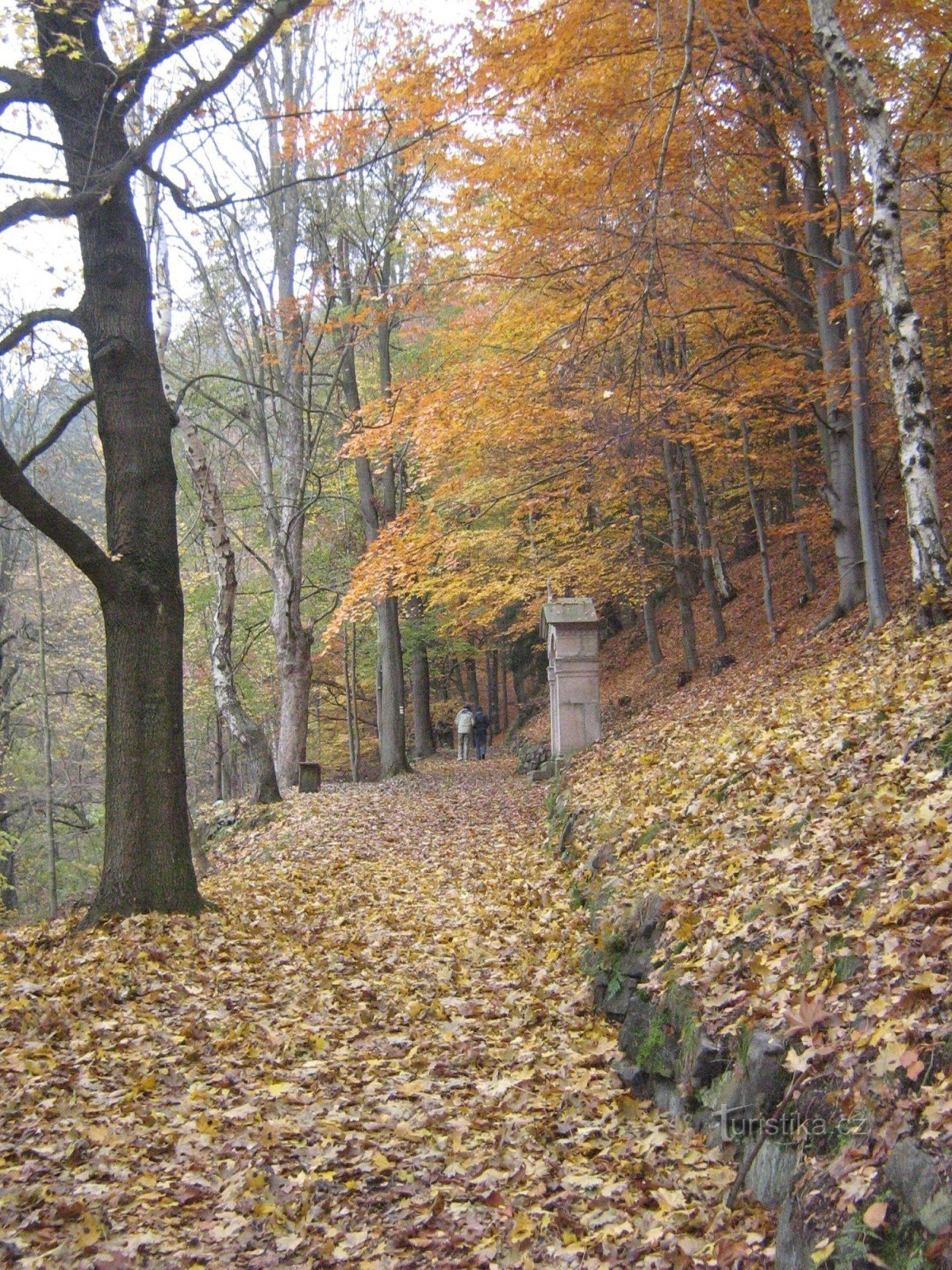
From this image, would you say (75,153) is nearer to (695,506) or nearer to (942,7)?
(942,7)

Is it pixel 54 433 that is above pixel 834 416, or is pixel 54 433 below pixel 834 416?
below

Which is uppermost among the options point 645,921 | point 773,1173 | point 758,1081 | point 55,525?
point 55,525

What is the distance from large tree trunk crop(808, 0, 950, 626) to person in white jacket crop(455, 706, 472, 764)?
1627cm

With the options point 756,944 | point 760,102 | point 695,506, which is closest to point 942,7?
point 760,102

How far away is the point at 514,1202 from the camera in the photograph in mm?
3547

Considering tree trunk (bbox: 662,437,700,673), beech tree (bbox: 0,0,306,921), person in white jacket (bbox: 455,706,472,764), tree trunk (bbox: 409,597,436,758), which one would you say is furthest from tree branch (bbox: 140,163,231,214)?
tree trunk (bbox: 409,597,436,758)

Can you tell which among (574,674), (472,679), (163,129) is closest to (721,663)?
(574,674)

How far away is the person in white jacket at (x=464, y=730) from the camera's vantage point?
77.6 feet

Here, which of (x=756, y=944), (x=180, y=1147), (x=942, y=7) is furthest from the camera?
(x=942, y=7)

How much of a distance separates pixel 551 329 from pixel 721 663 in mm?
6067

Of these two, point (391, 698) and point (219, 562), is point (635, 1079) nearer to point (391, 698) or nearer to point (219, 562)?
point (219, 562)

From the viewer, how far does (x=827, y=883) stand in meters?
4.24

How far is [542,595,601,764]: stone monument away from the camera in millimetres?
15570

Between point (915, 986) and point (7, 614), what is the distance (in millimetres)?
21888
